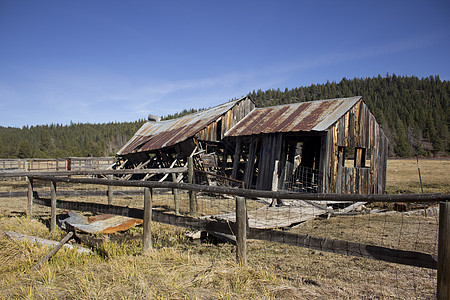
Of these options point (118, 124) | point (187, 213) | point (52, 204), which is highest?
point (118, 124)

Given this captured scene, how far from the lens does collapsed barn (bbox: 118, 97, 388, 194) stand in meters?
12.7

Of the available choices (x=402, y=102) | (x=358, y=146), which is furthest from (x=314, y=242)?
(x=402, y=102)

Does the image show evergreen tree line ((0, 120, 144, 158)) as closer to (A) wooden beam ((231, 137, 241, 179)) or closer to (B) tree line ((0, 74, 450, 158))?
(B) tree line ((0, 74, 450, 158))

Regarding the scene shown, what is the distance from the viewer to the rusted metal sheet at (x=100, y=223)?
19.5 feet

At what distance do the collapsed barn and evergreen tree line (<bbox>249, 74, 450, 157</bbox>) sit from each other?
59540 mm

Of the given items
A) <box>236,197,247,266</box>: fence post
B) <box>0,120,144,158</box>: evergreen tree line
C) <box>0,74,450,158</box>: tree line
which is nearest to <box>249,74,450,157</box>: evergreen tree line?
<box>0,74,450,158</box>: tree line

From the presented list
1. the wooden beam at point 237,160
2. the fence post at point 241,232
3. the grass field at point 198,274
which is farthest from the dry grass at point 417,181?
the fence post at point 241,232

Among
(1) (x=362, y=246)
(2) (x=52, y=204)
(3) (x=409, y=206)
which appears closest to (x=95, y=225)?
(2) (x=52, y=204)

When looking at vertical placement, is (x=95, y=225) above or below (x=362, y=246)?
below

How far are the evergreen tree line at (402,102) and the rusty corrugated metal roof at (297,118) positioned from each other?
2377 inches

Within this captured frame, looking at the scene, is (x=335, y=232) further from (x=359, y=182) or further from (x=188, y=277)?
(x=359, y=182)

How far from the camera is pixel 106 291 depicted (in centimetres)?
346

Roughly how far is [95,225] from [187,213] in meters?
3.66

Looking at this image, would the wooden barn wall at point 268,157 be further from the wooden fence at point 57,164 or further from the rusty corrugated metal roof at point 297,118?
the wooden fence at point 57,164
